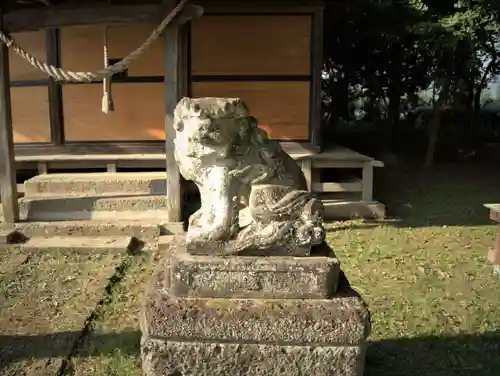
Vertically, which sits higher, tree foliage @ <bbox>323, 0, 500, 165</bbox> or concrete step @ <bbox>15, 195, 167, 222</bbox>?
tree foliage @ <bbox>323, 0, 500, 165</bbox>

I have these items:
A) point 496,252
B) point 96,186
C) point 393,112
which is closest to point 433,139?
point 393,112

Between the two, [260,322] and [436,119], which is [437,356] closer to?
[260,322]

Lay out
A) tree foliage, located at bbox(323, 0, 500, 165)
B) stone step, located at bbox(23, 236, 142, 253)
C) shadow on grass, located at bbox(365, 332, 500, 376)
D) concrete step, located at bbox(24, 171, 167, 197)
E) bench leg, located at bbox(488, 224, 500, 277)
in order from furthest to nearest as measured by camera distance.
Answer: tree foliage, located at bbox(323, 0, 500, 165) < concrete step, located at bbox(24, 171, 167, 197) < stone step, located at bbox(23, 236, 142, 253) < bench leg, located at bbox(488, 224, 500, 277) < shadow on grass, located at bbox(365, 332, 500, 376)

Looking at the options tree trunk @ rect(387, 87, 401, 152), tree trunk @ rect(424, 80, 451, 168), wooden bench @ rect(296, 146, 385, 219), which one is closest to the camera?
wooden bench @ rect(296, 146, 385, 219)

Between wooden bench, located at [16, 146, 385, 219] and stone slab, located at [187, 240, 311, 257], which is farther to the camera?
wooden bench, located at [16, 146, 385, 219]

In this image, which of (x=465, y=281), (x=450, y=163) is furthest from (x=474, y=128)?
(x=465, y=281)

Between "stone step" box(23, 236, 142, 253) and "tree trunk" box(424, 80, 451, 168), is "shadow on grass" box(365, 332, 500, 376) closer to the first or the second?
"stone step" box(23, 236, 142, 253)

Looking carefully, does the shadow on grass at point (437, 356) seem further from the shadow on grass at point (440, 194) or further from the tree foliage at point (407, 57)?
the tree foliage at point (407, 57)

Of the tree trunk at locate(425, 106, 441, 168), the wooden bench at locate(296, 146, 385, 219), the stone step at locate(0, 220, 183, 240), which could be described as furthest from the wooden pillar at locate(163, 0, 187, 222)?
the tree trunk at locate(425, 106, 441, 168)

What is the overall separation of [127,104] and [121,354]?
17.7 ft

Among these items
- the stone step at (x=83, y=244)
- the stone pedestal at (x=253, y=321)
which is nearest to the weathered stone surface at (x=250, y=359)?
the stone pedestal at (x=253, y=321)

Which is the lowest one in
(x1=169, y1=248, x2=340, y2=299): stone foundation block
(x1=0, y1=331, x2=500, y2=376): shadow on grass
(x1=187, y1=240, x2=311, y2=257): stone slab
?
(x1=0, y1=331, x2=500, y2=376): shadow on grass

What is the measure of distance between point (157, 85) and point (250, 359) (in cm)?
653

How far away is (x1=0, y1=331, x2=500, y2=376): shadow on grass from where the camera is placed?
3801 millimetres
